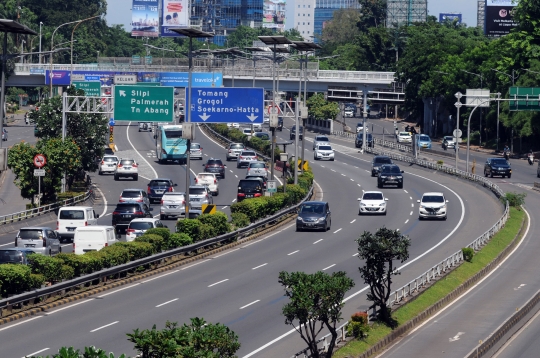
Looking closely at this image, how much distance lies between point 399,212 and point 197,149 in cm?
3415

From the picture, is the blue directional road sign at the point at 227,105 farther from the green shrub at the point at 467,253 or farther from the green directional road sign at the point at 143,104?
the green shrub at the point at 467,253

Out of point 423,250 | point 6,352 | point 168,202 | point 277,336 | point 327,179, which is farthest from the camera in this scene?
point 327,179

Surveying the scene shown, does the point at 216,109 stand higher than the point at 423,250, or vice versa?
the point at 216,109

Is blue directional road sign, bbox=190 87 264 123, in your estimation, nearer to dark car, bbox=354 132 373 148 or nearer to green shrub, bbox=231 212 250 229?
green shrub, bbox=231 212 250 229

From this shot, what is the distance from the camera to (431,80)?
398ft

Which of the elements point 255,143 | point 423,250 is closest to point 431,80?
point 255,143

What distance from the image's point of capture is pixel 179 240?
128 feet

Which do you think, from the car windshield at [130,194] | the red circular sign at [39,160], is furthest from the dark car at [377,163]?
the red circular sign at [39,160]

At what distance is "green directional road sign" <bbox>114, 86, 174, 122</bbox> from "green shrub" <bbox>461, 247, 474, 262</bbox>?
21.3m

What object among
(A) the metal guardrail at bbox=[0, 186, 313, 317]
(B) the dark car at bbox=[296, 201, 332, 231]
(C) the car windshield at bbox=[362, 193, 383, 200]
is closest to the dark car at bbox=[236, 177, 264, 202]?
(C) the car windshield at bbox=[362, 193, 383, 200]

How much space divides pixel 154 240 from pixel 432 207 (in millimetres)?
20585

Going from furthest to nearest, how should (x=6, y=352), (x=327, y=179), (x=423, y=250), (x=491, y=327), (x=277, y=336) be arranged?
(x=327, y=179), (x=423, y=250), (x=491, y=327), (x=277, y=336), (x=6, y=352)

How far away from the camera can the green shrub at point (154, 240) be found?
36.9m

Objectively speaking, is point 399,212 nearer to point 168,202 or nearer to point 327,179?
point 168,202
